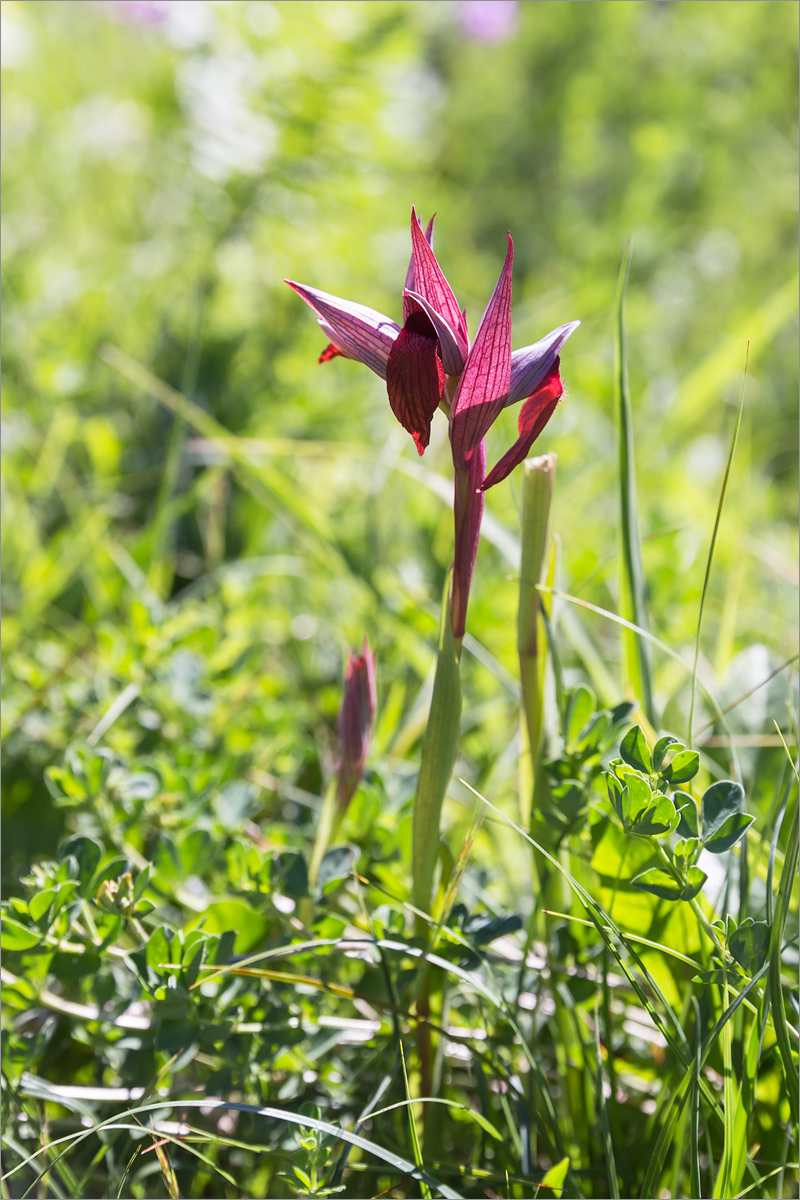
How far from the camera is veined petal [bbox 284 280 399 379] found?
63 centimetres

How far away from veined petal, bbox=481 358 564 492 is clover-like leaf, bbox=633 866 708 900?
38 centimetres

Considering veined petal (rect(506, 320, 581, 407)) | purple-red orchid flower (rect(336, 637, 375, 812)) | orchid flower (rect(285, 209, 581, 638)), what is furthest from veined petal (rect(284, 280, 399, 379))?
purple-red orchid flower (rect(336, 637, 375, 812))

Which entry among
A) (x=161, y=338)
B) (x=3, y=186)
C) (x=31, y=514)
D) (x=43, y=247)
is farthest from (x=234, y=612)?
(x=3, y=186)

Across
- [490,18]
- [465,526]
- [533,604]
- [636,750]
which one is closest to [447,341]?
[465,526]

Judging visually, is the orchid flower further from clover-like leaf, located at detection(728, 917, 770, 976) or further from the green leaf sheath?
clover-like leaf, located at detection(728, 917, 770, 976)

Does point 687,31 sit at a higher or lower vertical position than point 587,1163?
higher

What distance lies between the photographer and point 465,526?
70cm

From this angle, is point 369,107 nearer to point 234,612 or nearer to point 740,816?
point 234,612

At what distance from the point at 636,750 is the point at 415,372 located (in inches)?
15.3

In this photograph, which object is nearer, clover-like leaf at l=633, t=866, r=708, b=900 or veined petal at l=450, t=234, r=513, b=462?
veined petal at l=450, t=234, r=513, b=462

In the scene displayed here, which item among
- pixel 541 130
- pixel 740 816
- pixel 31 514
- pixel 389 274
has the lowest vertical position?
pixel 740 816

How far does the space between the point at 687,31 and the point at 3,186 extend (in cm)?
321

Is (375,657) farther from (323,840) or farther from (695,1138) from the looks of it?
(695,1138)

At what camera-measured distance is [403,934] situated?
2.78ft
